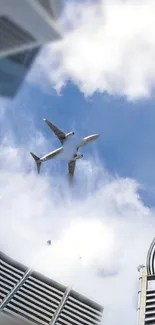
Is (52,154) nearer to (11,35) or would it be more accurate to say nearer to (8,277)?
(11,35)

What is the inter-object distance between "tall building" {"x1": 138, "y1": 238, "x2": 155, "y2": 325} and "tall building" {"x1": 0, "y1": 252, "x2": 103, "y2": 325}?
48.0m

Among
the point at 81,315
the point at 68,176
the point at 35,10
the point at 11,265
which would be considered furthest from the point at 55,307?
the point at 35,10

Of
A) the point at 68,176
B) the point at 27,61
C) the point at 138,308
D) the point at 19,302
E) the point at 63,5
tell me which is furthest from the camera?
the point at 19,302

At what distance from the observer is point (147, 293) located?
137250mm

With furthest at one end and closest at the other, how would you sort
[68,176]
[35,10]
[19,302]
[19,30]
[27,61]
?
[19,302]
[68,176]
[27,61]
[19,30]
[35,10]

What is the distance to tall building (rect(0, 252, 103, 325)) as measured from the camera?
561 ft

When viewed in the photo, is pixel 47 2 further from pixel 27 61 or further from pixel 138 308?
pixel 138 308

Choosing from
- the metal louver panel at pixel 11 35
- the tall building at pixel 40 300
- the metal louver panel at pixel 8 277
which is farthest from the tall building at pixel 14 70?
the metal louver panel at pixel 8 277

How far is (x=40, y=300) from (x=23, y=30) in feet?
499

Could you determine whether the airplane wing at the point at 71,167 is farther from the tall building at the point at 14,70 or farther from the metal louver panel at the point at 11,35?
the metal louver panel at the point at 11,35

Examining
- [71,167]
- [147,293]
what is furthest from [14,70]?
[147,293]

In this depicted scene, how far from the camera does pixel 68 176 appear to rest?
315 feet

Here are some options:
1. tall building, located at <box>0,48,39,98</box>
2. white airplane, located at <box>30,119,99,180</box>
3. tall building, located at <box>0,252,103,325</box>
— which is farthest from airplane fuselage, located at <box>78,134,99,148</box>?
tall building, located at <box>0,252,103,325</box>

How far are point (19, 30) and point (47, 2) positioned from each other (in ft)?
13.0
